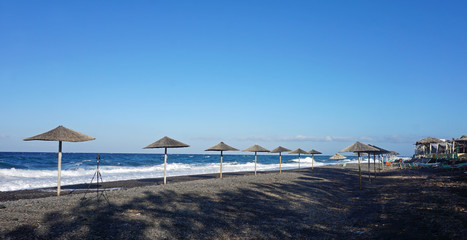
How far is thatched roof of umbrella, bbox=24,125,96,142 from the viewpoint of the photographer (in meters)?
10.8

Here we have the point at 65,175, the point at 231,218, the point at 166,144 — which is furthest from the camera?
the point at 65,175

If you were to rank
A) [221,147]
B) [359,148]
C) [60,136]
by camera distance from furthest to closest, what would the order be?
[221,147] → [359,148] → [60,136]

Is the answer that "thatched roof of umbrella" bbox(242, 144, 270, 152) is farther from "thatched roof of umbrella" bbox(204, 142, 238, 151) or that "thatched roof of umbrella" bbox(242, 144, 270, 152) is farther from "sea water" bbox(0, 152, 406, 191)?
"sea water" bbox(0, 152, 406, 191)

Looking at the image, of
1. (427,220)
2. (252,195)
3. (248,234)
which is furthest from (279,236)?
(252,195)

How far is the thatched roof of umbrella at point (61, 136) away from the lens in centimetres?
1081

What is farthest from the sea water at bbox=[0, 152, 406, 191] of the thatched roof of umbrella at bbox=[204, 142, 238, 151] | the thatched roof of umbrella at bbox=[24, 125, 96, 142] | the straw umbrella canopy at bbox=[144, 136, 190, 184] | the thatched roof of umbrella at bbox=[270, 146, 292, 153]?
the thatched roof of umbrella at bbox=[270, 146, 292, 153]

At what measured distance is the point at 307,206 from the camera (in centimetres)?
1098

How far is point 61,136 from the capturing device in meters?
11.0

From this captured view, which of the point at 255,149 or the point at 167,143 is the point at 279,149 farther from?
the point at 167,143

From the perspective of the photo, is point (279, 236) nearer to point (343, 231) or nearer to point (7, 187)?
point (343, 231)

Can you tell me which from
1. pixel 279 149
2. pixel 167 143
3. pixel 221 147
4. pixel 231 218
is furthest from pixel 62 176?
pixel 231 218

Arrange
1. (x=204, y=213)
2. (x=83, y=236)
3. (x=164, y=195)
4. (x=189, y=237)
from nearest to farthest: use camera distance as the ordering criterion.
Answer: (x=83, y=236) → (x=189, y=237) → (x=204, y=213) → (x=164, y=195)

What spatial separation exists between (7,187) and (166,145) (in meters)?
11.6

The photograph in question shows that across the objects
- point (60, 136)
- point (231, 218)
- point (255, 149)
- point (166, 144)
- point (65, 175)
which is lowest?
point (65, 175)
